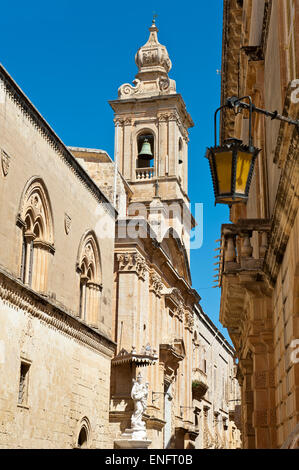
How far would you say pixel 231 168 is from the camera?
645 cm

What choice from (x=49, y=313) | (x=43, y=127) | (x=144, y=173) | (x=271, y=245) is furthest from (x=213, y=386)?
(x=271, y=245)

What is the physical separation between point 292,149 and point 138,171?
33.1 meters

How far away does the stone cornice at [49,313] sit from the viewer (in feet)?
46.5

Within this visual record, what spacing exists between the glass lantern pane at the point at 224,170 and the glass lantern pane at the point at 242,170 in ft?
0.25

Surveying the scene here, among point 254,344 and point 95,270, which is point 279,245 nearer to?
point 254,344

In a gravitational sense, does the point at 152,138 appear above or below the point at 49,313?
above

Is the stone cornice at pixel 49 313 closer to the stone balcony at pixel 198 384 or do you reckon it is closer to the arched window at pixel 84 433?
the arched window at pixel 84 433

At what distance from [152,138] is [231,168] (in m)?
34.5

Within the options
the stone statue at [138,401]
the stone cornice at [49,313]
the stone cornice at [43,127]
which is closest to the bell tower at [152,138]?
the stone statue at [138,401]

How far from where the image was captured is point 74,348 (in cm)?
1825

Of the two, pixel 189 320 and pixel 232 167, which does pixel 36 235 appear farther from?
pixel 189 320

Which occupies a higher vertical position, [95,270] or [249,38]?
[249,38]

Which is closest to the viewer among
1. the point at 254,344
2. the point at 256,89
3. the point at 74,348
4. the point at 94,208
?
the point at 254,344
